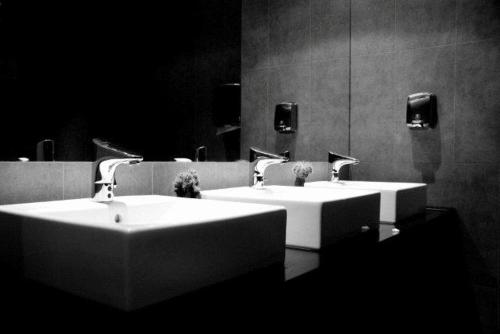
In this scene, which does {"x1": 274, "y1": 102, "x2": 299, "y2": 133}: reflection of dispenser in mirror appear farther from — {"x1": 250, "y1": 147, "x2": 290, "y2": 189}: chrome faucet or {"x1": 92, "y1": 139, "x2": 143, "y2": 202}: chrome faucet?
{"x1": 92, "y1": 139, "x2": 143, "y2": 202}: chrome faucet

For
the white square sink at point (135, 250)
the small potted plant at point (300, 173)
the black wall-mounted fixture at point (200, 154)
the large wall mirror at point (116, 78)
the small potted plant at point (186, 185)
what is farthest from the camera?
the small potted plant at point (300, 173)

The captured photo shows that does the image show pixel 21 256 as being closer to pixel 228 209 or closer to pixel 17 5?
pixel 228 209

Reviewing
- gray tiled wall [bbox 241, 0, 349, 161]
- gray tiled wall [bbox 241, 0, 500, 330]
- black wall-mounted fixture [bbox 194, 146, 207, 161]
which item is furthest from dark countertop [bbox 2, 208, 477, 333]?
gray tiled wall [bbox 241, 0, 349, 161]

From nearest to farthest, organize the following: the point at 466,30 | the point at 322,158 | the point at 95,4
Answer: the point at 95,4 < the point at 466,30 < the point at 322,158

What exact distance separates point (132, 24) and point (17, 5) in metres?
0.38

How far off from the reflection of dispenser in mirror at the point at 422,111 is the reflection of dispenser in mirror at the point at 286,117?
2.07 feet

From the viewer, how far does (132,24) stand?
4.73 ft

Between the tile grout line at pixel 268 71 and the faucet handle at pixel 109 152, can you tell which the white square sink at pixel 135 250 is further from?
the tile grout line at pixel 268 71

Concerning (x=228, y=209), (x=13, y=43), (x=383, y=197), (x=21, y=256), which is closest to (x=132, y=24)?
(x=13, y=43)

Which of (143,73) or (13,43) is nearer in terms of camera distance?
(13,43)

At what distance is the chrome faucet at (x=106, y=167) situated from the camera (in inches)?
45.9

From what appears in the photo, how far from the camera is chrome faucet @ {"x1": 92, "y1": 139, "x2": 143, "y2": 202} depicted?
45.9 inches

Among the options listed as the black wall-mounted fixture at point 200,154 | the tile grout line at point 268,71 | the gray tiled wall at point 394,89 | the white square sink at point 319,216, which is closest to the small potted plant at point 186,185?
the white square sink at point 319,216

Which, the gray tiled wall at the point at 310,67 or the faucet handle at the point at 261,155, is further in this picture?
the gray tiled wall at the point at 310,67
